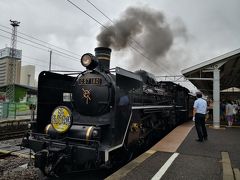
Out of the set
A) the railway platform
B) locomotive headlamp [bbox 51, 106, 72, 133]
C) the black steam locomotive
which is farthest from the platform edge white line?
locomotive headlamp [bbox 51, 106, 72, 133]

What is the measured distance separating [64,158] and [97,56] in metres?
2.83

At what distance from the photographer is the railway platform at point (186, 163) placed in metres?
4.75

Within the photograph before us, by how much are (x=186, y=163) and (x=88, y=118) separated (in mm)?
2447

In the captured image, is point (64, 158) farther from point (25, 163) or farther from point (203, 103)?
point (203, 103)

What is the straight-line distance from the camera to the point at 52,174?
5.01 metres

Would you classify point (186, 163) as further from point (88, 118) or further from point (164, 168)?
point (88, 118)

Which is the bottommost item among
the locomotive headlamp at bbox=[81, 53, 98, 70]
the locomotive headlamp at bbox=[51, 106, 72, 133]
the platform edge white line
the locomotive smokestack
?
the platform edge white line

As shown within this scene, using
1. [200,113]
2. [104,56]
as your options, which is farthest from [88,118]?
[200,113]

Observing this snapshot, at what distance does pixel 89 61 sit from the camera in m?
6.09

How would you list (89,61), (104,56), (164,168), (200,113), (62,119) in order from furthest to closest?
(200,113) < (104,56) < (89,61) < (62,119) < (164,168)

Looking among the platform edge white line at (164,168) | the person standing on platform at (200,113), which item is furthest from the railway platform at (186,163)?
the person standing on platform at (200,113)

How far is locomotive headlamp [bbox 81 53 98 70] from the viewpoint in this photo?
6.05 metres

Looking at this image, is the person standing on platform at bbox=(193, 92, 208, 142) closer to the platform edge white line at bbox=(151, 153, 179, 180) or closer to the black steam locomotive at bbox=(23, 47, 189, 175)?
the black steam locomotive at bbox=(23, 47, 189, 175)

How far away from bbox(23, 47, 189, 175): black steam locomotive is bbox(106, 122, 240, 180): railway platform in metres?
0.53
